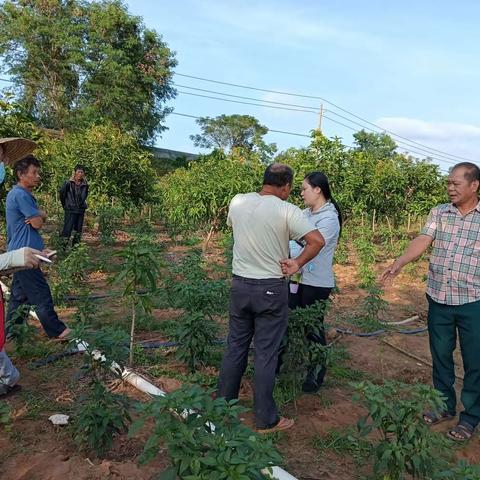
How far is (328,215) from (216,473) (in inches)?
86.9

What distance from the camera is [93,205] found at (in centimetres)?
1141

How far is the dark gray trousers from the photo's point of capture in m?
2.96

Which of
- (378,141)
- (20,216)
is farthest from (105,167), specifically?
(378,141)

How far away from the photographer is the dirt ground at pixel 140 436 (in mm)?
2564

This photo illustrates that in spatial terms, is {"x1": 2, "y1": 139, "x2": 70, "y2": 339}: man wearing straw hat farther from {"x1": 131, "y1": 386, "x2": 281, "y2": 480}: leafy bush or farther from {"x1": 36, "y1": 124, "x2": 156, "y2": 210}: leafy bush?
{"x1": 36, "y1": 124, "x2": 156, "y2": 210}: leafy bush

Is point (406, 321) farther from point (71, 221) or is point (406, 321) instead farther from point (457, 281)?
point (71, 221)

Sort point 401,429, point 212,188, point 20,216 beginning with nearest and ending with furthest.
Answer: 1. point 401,429
2. point 20,216
3. point 212,188

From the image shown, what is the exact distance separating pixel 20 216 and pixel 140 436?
2.11 m

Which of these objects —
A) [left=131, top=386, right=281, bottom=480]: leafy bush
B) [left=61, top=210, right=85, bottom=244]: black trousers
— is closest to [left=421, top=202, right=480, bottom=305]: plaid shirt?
[left=131, top=386, right=281, bottom=480]: leafy bush

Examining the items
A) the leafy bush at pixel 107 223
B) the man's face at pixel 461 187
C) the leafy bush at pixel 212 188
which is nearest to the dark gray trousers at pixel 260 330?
the man's face at pixel 461 187

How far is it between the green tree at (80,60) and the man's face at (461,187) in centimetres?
2332

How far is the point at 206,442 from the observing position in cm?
181

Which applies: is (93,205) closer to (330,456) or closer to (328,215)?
(328,215)

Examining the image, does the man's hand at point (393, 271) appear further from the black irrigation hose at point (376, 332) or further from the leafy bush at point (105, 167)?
the leafy bush at point (105, 167)
